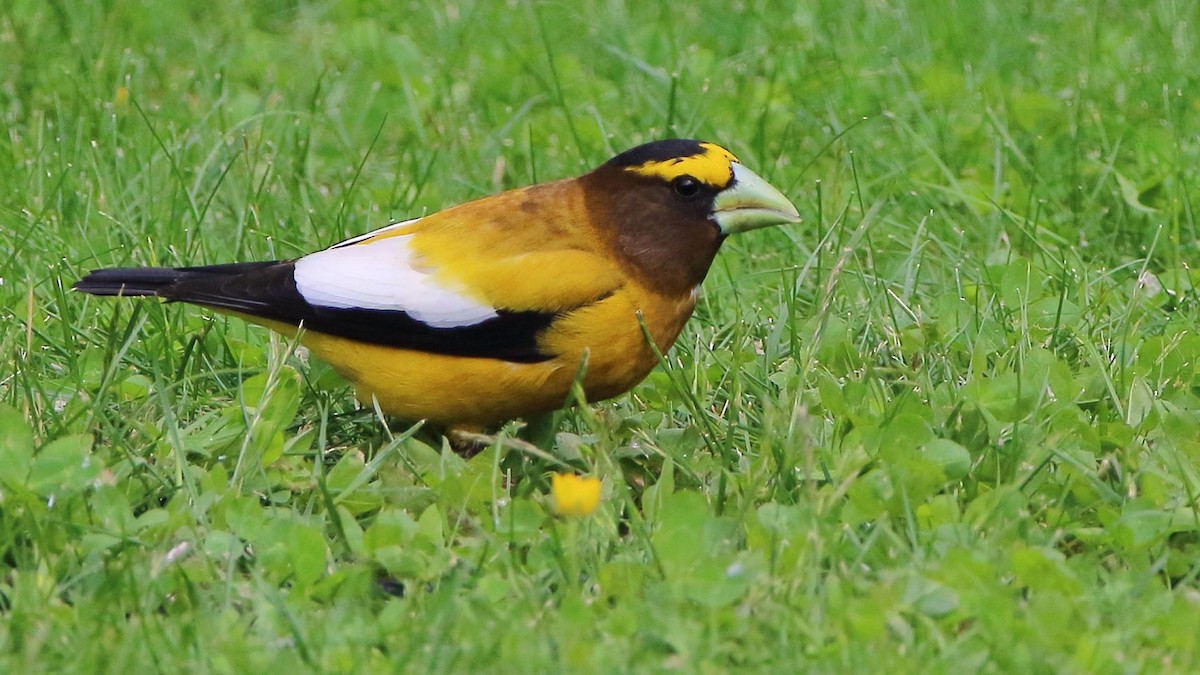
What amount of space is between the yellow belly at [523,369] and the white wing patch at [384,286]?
10cm

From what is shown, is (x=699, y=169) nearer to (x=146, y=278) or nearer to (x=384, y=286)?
(x=384, y=286)

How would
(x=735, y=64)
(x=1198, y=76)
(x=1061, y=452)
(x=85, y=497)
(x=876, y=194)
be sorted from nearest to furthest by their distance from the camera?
(x=85, y=497) < (x=1061, y=452) < (x=876, y=194) < (x=1198, y=76) < (x=735, y=64)

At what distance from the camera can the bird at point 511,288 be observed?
3.93 metres

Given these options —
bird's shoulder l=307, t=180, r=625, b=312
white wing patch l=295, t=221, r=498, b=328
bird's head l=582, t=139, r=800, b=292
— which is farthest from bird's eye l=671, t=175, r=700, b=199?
white wing patch l=295, t=221, r=498, b=328

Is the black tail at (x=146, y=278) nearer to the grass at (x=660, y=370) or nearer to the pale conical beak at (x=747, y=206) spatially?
the grass at (x=660, y=370)

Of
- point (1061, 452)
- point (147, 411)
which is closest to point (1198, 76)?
point (1061, 452)

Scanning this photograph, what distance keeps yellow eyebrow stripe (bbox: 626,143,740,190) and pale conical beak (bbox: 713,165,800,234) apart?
0.08 feet

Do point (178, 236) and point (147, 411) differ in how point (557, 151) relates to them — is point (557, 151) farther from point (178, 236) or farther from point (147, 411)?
point (147, 411)

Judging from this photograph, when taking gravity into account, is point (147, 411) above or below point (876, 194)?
above

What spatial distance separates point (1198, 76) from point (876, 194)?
58.5 inches

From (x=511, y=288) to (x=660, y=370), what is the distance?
2.32ft

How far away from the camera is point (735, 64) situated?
22.4ft

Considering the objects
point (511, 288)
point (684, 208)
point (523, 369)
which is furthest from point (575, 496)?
point (684, 208)

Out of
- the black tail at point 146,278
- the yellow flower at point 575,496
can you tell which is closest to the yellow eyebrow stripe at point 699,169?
the black tail at point 146,278
